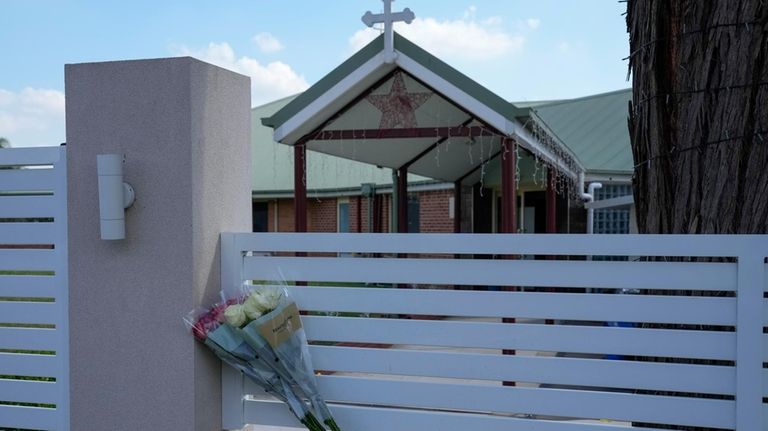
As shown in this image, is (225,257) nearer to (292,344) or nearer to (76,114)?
(292,344)

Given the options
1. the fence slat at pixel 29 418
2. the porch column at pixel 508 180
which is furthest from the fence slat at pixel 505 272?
the porch column at pixel 508 180

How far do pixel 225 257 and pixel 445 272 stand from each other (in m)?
1.07

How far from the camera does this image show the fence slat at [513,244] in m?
2.70

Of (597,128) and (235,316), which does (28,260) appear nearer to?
(235,316)

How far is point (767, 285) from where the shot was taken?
105 inches

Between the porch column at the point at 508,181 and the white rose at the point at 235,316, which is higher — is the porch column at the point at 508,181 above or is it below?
above

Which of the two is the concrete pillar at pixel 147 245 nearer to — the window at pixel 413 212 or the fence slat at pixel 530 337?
the fence slat at pixel 530 337

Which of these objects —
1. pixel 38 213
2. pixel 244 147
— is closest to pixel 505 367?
pixel 244 147

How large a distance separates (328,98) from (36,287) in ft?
Answer: 16.1

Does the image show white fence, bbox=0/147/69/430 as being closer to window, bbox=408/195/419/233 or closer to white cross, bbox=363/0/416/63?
white cross, bbox=363/0/416/63

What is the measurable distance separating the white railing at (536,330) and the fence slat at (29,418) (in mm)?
904

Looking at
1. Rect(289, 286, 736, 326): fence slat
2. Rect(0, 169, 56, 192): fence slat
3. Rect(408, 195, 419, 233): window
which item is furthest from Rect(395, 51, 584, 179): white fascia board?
Rect(408, 195, 419, 233): window

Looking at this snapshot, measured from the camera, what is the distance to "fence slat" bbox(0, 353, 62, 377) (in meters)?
3.37

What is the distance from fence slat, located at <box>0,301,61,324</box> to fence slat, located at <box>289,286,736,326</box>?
1.21 metres
